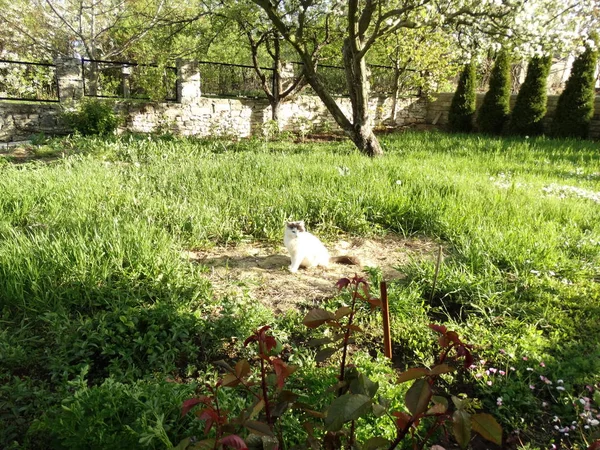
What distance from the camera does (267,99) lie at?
1244 cm

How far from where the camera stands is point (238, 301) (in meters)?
2.78

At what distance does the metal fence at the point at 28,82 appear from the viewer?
34.3 feet

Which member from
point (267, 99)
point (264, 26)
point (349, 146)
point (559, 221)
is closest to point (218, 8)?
point (264, 26)

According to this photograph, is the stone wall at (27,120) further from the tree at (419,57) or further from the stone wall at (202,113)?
the tree at (419,57)

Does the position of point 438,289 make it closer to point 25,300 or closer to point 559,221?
point 559,221

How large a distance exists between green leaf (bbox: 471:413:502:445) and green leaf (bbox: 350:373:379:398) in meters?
0.24

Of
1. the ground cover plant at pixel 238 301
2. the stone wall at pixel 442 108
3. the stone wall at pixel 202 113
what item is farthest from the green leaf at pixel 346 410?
the stone wall at pixel 442 108

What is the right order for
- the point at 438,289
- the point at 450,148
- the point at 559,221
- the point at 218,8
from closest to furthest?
the point at 438,289, the point at 559,221, the point at 450,148, the point at 218,8

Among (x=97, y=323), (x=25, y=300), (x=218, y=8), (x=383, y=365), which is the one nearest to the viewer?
(x=383, y=365)

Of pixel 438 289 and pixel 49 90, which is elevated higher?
pixel 49 90

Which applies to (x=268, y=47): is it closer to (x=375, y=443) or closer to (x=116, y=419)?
(x=116, y=419)

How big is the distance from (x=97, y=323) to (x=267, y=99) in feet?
35.9

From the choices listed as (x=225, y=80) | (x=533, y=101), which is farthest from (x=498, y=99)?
(x=225, y=80)

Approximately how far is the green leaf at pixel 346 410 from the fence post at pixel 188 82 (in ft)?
36.8
